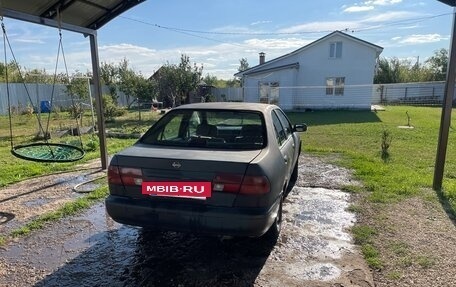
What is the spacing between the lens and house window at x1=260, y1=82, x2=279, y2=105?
24.8 metres

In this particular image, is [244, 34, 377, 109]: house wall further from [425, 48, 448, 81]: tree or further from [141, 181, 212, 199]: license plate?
[425, 48, 448, 81]: tree

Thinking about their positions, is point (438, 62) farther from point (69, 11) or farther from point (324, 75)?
point (69, 11)

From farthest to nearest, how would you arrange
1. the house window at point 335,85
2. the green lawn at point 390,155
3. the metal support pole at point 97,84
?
the house window at point 335,85
the metal support pole at point 97,84
the green lawn at point 390,155

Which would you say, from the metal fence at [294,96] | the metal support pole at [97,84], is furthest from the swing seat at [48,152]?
the metal fence at [294,96]

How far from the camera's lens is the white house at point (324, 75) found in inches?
933

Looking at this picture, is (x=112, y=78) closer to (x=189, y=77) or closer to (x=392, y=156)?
(x=189, y=77)

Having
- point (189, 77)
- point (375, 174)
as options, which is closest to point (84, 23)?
point (375, 174)

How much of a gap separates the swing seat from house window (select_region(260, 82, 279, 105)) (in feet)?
66.2

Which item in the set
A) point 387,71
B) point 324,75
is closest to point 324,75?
point 324,75

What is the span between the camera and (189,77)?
75.8 ft

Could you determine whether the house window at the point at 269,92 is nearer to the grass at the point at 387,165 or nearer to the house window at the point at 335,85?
the house window at the point at 335,85

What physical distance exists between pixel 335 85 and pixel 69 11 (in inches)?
842

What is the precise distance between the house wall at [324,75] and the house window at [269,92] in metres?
0.36

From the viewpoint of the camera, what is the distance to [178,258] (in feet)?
11.2
